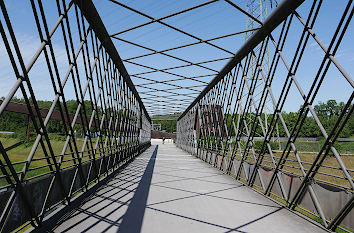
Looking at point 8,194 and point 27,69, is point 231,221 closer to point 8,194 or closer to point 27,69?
point 8,194

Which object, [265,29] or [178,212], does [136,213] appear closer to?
[178,212]

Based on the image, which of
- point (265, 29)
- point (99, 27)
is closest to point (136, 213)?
point (99, 27)

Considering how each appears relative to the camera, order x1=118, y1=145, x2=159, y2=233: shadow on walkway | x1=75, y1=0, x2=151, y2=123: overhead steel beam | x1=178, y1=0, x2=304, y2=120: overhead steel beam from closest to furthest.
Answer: x1=118, y1=145, x2=159, y2=233: shadow on walkway → x1=178, y1=0, x2=304, y2=120: overhead steel beam → x1=75, y1=0, x2=151, y2=123: overhead steel beam

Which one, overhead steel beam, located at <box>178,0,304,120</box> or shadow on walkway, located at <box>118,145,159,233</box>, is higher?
overhead steel beam, located at <box>178,0,304,120</box>

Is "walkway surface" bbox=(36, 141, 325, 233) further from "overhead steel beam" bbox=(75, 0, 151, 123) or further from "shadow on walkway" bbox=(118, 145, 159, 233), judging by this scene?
"overhead steel beam" bbox=(75, 0, 151, 123)

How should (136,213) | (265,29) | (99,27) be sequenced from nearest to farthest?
(136,213) → (265,29) → (99,27)

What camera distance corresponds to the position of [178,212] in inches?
214

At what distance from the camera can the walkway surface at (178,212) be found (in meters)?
4.52

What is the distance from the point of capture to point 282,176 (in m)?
6.34

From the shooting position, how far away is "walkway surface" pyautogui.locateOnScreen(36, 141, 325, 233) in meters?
4.52

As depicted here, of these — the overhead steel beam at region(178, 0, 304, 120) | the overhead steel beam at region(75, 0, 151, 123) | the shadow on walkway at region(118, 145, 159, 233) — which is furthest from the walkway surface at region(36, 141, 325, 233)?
the overhead steel beam at region(75, 0, 151, 123)

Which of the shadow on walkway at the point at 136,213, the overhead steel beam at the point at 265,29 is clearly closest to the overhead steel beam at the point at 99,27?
the overhead steel beam at the point at 265,29

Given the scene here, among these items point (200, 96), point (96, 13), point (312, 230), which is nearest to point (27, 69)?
point (96, 13)

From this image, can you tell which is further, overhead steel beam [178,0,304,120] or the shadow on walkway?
overhead steel beam [178,0,304,120]
